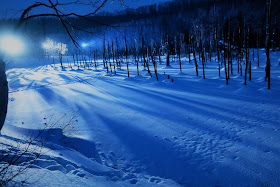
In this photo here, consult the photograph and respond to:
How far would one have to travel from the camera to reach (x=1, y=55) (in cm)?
273

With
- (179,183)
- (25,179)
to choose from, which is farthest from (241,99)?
(25,179)

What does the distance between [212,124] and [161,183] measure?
11.3 ft

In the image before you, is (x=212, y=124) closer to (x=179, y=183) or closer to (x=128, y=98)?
(x=179, y=183)

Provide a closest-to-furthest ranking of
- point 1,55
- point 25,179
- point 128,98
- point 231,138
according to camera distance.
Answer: point 25,179 → point 1,55 → point 231,138 → point 128,98

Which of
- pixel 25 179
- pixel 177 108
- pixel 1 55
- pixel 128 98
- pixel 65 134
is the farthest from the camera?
pixel 128 98

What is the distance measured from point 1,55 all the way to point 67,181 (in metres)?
2.47

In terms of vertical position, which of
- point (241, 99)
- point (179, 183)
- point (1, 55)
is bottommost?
point (179, 183)

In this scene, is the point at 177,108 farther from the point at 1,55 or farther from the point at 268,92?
the point at 1,55

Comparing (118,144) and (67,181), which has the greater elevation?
(67,181)

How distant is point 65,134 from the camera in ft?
17.7

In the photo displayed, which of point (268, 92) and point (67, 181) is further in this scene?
point (268, 92)

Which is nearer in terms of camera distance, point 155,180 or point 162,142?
point 155,180

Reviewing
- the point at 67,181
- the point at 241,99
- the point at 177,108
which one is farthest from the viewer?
the point at 241,99

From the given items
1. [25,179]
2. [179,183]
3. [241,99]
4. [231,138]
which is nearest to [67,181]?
[25,179]
